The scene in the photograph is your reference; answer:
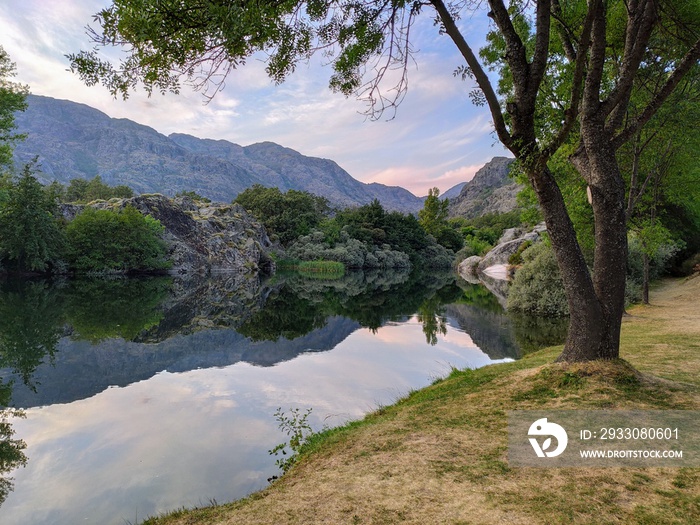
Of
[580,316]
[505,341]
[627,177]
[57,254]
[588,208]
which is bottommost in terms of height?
[505,341]

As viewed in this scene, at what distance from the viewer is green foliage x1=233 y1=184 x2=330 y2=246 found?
79.7m

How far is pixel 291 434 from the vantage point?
26.6ft

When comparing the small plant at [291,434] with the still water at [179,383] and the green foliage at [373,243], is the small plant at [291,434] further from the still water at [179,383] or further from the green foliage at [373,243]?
the green foliage at [373,243]

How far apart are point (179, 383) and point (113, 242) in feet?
144

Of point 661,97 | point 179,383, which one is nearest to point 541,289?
point 661,97

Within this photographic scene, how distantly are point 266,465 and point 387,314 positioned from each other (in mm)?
18908

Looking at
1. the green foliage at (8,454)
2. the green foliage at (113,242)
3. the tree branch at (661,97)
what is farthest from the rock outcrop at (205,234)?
the tree branch at (661,97)

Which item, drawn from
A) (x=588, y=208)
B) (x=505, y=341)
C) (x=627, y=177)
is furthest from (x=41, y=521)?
(x=627, y=177)

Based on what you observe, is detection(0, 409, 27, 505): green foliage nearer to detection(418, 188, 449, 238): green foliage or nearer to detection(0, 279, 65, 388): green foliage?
detection(0, 279, 65, 388): green foliage

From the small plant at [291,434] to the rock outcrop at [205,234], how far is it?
51.8 metres

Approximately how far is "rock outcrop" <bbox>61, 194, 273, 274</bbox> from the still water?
32.1m

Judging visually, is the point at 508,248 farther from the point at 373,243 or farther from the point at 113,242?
the point at 113,242

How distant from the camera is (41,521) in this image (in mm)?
5312

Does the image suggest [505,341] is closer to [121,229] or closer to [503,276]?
[503,276]
